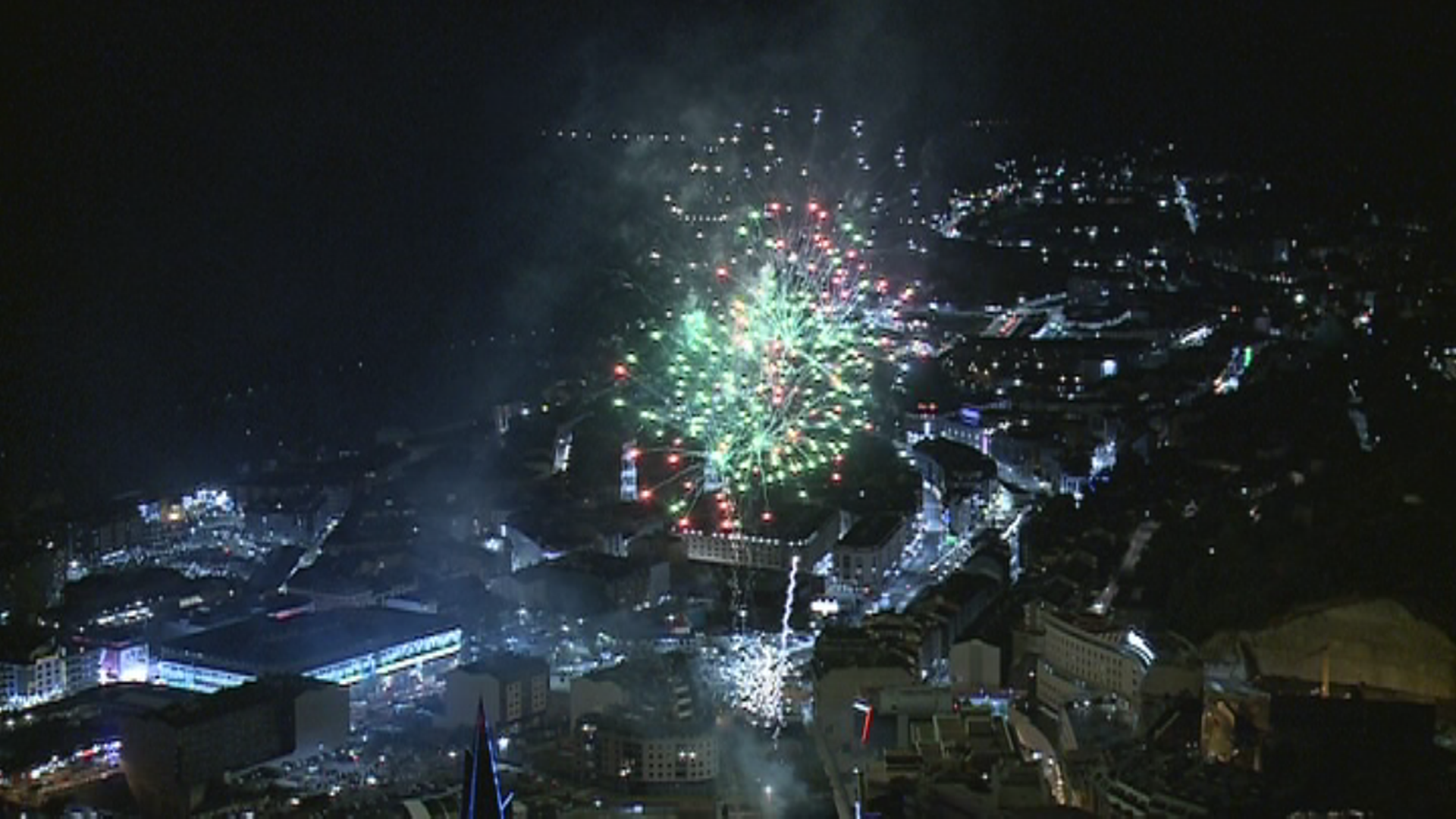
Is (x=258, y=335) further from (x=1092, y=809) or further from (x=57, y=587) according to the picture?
(x=1092, y=809)

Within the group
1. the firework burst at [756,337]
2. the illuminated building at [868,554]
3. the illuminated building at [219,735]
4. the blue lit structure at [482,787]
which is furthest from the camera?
the firework burst at [756,337]

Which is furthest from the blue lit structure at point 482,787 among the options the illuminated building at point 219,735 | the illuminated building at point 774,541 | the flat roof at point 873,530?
the illuminated building at point 774,541

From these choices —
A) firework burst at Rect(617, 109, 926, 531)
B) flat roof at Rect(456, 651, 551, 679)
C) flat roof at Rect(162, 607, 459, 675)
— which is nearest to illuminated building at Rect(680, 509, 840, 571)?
firework burst at Rect(617, 109, 926, 531)

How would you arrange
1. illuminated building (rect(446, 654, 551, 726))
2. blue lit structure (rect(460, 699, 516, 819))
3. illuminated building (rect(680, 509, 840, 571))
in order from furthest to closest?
1. illuminated building (rect(680, 509, 840, 571))
2. illuminated building (rect(446, 654, 551, 726))
3. blue lit structure (rect(460, 699, 516, 819))

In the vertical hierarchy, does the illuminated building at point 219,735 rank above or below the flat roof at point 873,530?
below

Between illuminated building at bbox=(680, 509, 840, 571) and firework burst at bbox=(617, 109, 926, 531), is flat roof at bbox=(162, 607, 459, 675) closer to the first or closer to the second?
illuminated building at bbox=(680, 509, 840, 571)

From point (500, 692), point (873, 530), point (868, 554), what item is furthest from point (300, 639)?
point (873, 530)

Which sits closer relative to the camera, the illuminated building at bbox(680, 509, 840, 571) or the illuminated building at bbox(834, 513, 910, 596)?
the illuminated building at bbox(834, 513, 910, 596)

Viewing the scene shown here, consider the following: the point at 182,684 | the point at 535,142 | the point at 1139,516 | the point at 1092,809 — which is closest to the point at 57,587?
the point at 182,684

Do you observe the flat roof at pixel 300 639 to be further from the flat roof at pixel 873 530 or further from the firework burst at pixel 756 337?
the flat roof at pixel 873 530
